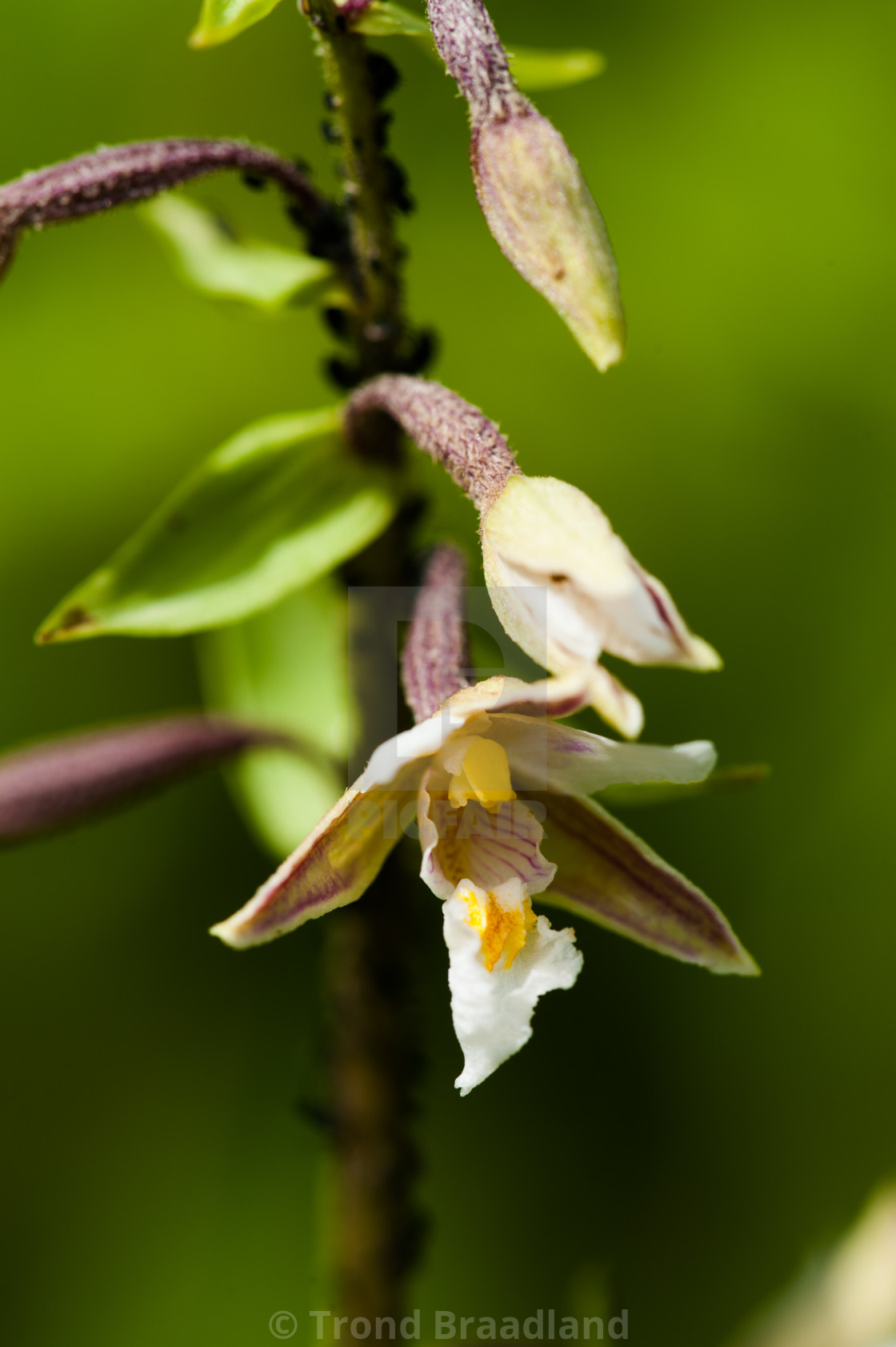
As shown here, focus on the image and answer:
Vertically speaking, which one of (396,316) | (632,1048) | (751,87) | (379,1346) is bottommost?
(632,1048)

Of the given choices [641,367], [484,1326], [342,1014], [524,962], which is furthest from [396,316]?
[484,1326]

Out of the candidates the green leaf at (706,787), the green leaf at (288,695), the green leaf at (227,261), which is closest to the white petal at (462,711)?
the green leaf at (706,787)

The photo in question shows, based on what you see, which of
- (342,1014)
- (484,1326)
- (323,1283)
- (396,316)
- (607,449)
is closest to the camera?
(396,316)

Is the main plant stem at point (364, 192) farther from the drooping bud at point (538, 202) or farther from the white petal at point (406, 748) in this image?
the white petal at point (406, 748)

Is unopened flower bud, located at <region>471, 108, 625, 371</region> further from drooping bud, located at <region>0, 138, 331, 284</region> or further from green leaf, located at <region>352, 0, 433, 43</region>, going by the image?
drooping bud, located at <region>0, 138, 331, 284</region>

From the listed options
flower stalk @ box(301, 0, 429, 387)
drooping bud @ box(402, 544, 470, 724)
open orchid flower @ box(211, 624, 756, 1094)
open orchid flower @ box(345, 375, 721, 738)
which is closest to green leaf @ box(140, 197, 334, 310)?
flower stalk @ box(301, 0, 429, 387)

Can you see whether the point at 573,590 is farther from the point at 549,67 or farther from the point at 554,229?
the point at 549,67

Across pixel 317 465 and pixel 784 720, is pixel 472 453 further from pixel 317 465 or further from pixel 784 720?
pixel 784 720
